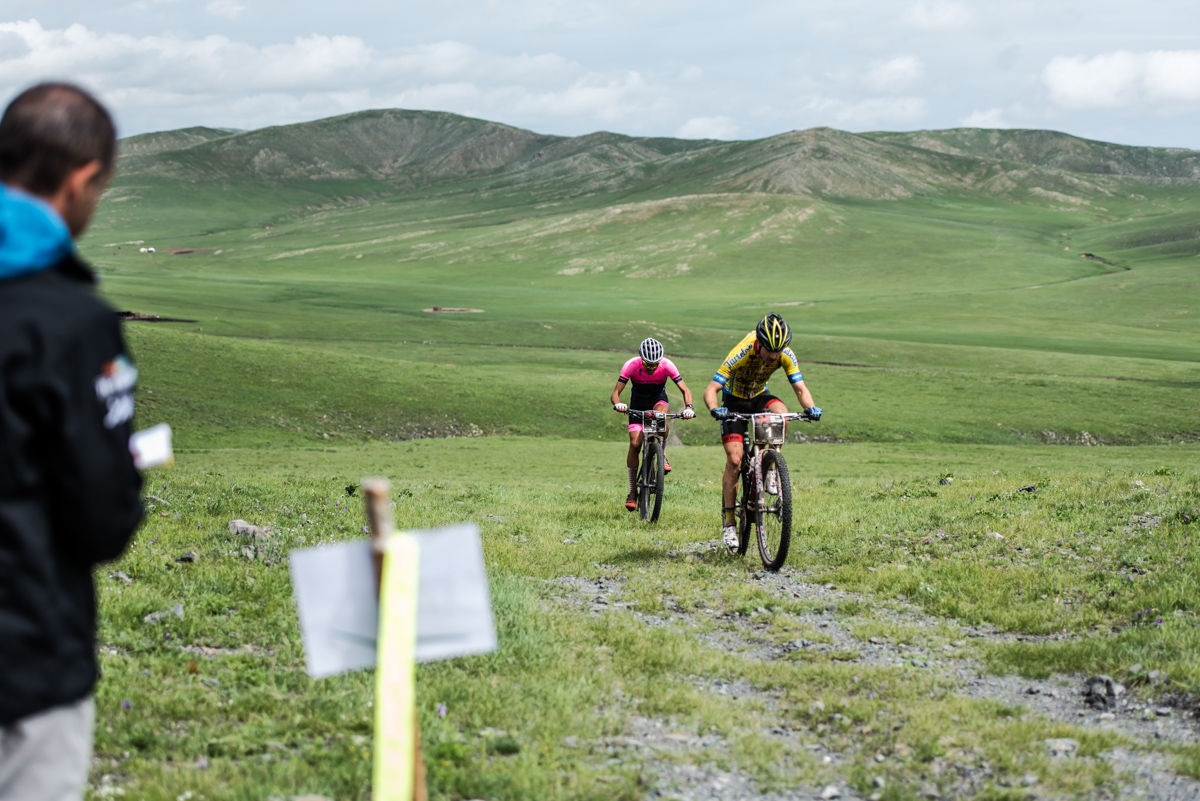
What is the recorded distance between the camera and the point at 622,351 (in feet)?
262

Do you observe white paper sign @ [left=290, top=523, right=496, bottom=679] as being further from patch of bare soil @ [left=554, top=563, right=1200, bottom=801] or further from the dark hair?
patch of bare soil @ [left=554, top=563, right=1200, bottom=801]

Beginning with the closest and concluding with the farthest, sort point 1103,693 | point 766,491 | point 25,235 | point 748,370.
Result: point 25,235 → point 1103,693 → point 766,491 → point 748,370

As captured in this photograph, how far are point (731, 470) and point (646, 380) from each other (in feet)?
14.8

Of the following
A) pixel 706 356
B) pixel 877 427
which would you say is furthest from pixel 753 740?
pixel 706 356

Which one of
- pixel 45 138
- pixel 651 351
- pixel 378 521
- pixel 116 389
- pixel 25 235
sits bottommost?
pixel 378 521

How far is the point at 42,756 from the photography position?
354cm

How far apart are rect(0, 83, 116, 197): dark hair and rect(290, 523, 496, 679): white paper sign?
173 cm

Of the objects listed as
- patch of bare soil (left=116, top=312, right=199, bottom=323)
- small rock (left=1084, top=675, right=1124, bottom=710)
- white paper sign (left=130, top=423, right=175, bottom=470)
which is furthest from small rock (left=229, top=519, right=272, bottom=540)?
patch of bare soil (left=116, top=312, right=199, bottom=323)

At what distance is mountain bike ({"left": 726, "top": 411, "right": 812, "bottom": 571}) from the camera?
13.3 m

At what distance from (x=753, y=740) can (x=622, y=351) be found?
73.2m

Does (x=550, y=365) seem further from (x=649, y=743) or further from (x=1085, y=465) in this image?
(x=649, y=743)

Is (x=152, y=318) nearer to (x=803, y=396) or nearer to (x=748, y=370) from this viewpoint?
(x=748, y=370)

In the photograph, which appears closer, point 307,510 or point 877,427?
point 307,510

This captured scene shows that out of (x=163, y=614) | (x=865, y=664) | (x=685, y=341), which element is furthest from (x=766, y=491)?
(x=685, y=341)
